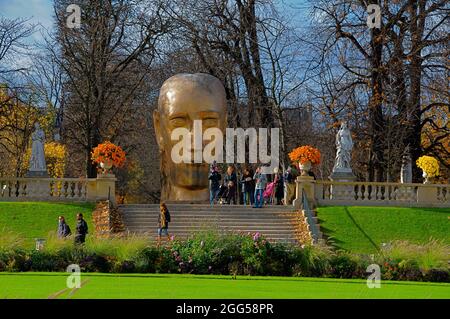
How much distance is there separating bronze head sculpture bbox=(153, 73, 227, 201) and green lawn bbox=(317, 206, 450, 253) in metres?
4.97

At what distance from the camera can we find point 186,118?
36188 millimetres

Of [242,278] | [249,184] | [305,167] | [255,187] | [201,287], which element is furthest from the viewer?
[249,184]

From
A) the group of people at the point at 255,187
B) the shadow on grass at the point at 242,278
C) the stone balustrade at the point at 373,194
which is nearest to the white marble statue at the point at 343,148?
the group of people at the point at 255,187

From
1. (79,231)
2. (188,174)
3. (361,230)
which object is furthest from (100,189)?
(361,230)

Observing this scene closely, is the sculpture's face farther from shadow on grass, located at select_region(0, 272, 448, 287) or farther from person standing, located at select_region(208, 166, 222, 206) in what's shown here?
shadow on grass, located at select_region(0, 272, 448, 287)

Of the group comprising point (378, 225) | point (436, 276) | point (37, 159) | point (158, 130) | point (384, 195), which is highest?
point (158, 130)

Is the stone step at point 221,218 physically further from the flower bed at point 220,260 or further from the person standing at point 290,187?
the flower bed at point 220,260

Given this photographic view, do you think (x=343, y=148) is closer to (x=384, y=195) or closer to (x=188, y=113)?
(x=384, y=195)

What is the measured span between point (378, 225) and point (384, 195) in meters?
3.49

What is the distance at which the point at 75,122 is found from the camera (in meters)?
47.2

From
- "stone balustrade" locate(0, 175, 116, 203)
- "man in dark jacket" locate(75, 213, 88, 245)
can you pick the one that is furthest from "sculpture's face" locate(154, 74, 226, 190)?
"man in dark jacket" locate(75, 213, 88, 245)

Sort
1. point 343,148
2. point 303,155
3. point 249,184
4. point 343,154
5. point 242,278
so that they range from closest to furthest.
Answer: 1. point 242,278
2. point 303,155
3. point 249,184
4. point 343,148
5. point 343,154

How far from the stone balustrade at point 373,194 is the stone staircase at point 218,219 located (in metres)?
1.38
